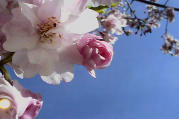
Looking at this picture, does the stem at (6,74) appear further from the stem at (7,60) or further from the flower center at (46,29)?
the flower center at (46,29)

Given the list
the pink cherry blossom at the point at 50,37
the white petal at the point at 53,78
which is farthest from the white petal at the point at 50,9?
the white petal at the point at 53,78

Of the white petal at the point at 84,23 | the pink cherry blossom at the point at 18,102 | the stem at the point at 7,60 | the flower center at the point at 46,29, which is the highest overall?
the white petal at the point at 84,23

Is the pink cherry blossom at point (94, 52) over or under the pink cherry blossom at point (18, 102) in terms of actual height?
over

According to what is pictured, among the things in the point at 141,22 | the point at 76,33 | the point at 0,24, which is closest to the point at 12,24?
the point at 0,24

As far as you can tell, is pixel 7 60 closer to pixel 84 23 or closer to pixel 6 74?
pixel 6 74

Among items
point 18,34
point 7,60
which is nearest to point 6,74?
point 7,60

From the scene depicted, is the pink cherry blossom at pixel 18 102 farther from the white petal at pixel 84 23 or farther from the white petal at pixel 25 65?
the white petal at pixel 84 23

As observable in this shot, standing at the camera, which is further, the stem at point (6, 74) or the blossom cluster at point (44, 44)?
the stem at point (6, 74)
